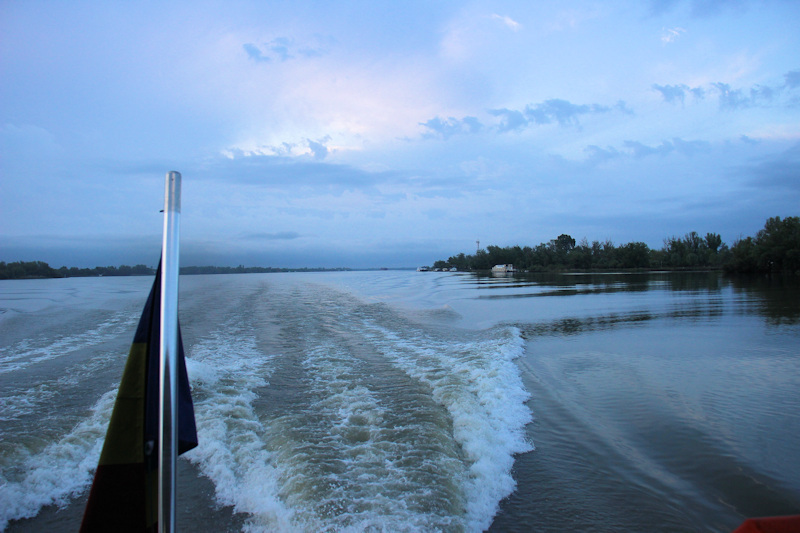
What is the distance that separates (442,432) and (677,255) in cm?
10316

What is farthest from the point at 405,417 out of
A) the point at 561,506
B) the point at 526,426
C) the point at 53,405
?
the point at 53,405

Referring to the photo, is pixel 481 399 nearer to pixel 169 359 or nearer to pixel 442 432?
pixel 442 432

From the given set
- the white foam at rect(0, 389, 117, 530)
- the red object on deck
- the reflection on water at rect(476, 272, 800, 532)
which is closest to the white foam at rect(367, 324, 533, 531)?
the reflection on water at rect(476, 272, 800, 532)

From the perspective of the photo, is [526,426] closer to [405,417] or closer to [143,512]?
[405,417]

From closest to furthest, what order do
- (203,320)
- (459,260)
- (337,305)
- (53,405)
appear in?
(53,405)
(203,320)
(337,305)
(459,260)

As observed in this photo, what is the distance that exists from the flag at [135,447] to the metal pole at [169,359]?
96mm

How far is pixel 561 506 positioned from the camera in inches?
141

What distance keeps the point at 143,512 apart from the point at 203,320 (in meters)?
15.1

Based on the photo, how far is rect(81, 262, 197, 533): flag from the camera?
164cm

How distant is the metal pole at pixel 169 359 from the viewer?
1543 millimetres

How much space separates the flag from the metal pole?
0.31 feet

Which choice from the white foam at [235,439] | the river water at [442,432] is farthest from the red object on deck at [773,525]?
the white foam at [235,439]

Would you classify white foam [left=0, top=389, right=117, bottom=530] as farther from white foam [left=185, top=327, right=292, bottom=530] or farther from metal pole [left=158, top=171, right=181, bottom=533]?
metal pole [left=158, top=171, right=181, bottom=533]

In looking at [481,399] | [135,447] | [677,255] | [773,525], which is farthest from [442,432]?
[677,255]
